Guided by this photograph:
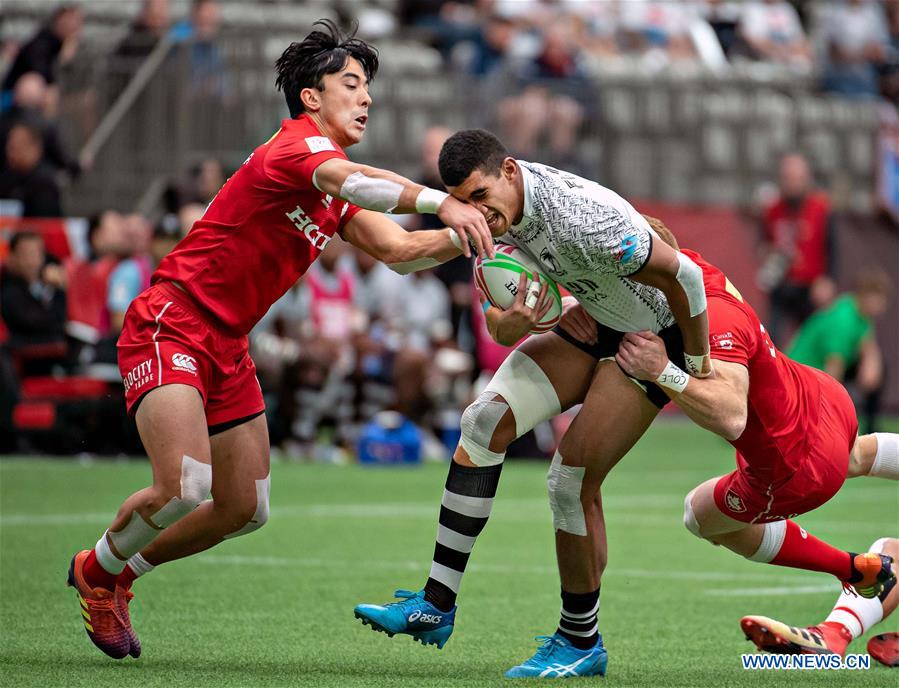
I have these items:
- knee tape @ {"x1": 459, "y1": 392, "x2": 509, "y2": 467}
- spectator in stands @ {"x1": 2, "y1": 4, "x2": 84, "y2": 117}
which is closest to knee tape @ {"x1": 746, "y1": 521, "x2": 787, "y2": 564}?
knee tape @ {"x1": 459, "y1": 392, "x2": 509, "y2": 467}

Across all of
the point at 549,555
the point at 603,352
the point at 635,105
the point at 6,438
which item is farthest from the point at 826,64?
the point at 603,352

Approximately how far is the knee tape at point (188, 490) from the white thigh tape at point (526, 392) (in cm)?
114

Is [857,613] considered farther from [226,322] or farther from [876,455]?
[226,322]

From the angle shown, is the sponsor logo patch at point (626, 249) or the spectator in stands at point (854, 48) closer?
the sponsor logo patch at point (626, 249)

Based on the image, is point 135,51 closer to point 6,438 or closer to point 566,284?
point 6,438

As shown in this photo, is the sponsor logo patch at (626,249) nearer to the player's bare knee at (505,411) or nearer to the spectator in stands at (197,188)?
the player's bare knee at (505,411)

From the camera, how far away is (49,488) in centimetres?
1203

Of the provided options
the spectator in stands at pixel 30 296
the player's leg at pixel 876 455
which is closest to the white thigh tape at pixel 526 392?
the player's leg at pixel 876 455

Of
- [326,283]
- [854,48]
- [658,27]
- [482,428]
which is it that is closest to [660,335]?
[482,428]

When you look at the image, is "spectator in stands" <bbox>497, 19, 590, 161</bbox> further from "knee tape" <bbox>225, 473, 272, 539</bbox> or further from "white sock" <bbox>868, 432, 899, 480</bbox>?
"knee tape" <bbox>225, 473, 272, 539</bbox>

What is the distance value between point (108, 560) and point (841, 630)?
9.60ft

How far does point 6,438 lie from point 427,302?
4419mm

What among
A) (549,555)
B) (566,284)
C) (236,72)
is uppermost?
(566,284)

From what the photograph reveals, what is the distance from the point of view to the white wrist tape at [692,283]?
5785mm
